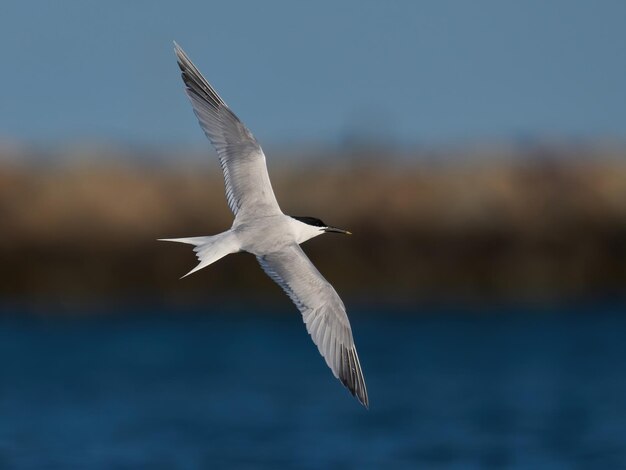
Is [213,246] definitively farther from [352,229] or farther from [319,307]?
[352,229]

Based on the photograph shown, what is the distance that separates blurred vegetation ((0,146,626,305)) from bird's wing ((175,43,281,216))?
43.1 ft

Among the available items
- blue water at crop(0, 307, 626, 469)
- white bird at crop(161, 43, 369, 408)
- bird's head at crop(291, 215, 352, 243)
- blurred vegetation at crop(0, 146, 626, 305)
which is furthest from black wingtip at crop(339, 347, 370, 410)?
blurred vegetation at crop(0, 146, 626, 305)

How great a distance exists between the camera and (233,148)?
12.9 m

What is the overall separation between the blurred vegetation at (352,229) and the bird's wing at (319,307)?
528 inches

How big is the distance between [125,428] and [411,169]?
13.3m

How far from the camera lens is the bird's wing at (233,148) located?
12.7m

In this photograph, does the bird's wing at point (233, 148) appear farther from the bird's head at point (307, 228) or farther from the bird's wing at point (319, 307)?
the bird's wing at point (319, 307)

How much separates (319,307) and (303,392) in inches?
330

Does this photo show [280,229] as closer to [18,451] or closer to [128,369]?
[18,451]

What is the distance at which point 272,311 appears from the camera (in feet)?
86.2

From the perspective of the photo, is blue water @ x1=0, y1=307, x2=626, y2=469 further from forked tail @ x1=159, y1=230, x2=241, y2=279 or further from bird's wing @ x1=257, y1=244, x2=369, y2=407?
forked tail @ x1=159, y1=230, x2=241, y2=279

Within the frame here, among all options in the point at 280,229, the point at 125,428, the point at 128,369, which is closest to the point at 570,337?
the point at 128,369

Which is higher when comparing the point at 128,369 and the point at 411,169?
the point at 411,169

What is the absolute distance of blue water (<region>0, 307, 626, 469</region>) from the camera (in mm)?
17688
